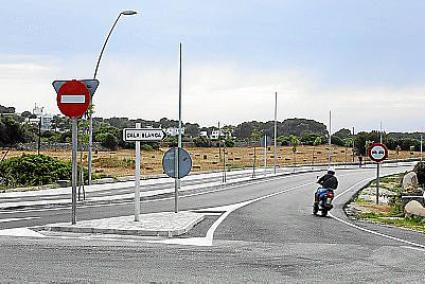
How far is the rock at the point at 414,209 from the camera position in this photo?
23.2 meters

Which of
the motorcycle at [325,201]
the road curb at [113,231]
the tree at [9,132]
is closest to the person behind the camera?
the road curb at [113,231]

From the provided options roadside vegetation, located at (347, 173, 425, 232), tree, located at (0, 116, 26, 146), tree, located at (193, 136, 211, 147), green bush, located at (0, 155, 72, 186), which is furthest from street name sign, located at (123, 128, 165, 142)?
tree, located at (193, 136, 211, 147)

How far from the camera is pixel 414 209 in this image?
23.8m

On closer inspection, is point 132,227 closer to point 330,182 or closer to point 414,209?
point 330,182

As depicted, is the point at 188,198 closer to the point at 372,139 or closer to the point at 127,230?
the point at 127,230

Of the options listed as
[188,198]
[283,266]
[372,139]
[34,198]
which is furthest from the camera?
[372,139]

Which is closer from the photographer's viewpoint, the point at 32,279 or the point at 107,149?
the point at 32,279

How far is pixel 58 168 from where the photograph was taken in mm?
39000

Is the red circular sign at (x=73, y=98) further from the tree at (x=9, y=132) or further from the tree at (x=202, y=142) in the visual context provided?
the tree at (x=202, y=142)

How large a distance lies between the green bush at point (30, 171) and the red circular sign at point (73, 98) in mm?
22387

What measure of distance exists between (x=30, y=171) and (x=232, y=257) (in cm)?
2765

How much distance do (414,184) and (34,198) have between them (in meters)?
23.0

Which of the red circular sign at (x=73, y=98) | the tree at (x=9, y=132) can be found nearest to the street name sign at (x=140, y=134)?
the red circular sign at (x=73, y=98)

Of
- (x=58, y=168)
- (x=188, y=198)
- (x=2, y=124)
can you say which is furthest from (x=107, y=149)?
(x=188, y=198)
